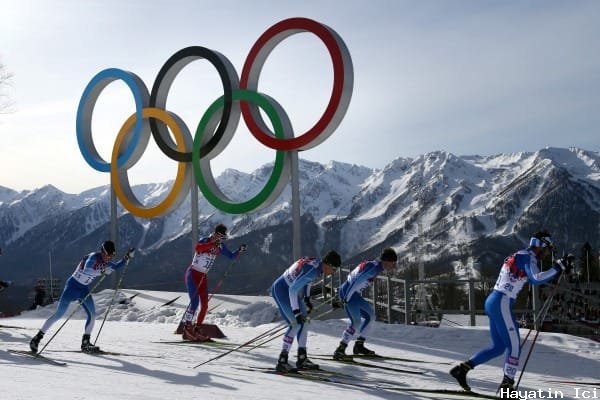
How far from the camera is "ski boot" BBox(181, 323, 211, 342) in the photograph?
514 inches

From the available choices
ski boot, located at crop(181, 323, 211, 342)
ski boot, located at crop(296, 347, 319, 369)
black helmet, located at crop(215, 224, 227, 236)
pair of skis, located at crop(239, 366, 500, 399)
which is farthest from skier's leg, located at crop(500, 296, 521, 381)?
ski boot, located at crop(181, 323, 211, 342)

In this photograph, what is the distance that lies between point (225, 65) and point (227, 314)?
21.2 feet

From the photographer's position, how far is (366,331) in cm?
1153

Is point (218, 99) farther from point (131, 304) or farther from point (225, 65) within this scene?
point (131, 304)

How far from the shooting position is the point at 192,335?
43.1 feet

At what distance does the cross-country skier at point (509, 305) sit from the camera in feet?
25.5

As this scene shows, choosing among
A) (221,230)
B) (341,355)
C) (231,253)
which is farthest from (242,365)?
(221,230)

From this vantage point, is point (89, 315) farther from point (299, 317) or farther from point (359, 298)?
point (359, 298)

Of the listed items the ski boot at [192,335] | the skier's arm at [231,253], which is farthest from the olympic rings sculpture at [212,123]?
the ski boot at [192,335]

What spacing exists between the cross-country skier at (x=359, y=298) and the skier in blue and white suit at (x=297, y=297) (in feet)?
3.62

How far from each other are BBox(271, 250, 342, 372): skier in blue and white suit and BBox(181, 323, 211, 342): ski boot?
150 inches

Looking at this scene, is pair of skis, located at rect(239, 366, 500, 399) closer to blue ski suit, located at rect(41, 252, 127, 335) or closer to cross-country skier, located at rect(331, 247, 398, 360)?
cross-country skier, located at rect(331, 247, 398, 360)

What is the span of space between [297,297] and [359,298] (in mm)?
2048

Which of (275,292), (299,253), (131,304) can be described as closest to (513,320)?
(275,292)
